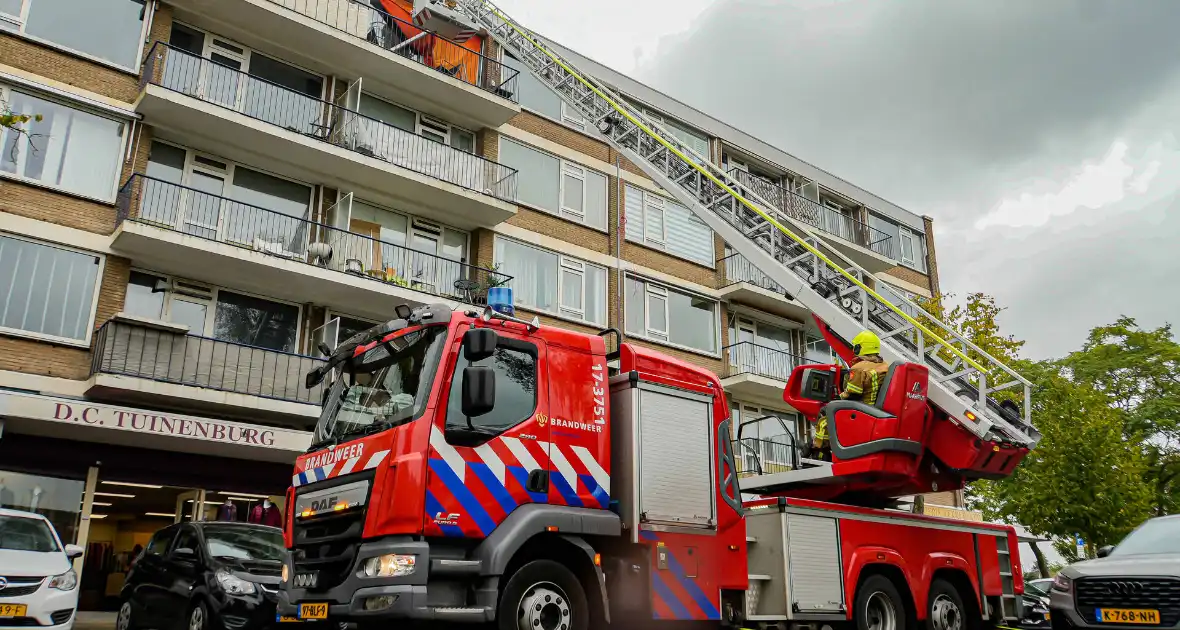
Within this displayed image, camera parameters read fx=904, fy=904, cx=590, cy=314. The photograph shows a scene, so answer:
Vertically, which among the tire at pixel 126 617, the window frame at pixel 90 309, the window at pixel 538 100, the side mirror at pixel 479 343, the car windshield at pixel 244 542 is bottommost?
the tire at pixel 126 617

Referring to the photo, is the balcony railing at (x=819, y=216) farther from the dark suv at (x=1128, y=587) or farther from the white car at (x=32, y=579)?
the white car at (x=32, y=579)

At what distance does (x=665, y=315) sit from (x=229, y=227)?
11.8 m

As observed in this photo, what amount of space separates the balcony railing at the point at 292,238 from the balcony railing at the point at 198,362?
6.30 feet

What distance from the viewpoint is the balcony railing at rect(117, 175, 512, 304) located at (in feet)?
55.3

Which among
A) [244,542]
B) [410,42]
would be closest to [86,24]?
[410,42]

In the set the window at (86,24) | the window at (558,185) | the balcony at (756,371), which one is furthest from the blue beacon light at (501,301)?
the balcony at (756,371)

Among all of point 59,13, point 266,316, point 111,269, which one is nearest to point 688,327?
point 266,316

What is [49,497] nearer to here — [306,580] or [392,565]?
[306,580]

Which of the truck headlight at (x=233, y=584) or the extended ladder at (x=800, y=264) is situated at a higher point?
the extended ladder at (x=800, y=264)

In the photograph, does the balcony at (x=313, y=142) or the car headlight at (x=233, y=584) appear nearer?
the car headlight at (x=233, y=584)

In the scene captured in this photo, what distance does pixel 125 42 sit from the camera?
17641 millimetres

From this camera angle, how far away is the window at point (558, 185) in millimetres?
22984

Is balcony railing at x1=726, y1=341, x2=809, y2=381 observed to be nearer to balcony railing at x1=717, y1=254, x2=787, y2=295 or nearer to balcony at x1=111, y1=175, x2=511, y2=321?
balcony railing at x1=717, y1=254, x2=787, y2=295

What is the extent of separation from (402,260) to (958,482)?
42.8 ft
